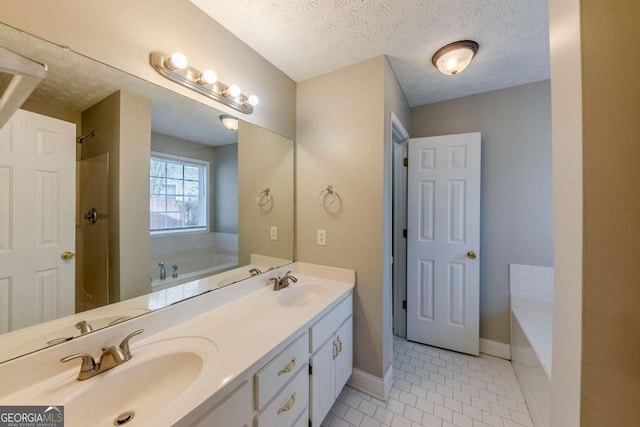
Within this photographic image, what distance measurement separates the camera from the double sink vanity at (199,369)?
0.66 metres

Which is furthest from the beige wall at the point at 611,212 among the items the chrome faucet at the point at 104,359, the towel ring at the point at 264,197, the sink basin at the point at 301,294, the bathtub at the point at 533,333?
the towel ring at the point at 264,197

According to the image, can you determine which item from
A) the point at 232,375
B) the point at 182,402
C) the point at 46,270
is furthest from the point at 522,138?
the point at 46,270

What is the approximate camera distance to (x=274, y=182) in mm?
1791

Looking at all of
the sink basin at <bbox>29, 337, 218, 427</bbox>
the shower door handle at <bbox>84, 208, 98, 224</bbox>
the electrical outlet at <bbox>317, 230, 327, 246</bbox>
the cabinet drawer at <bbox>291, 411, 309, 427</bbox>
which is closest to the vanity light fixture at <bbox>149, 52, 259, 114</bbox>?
the shower door handle at <bbox>84, 208, 98, 224</bbox>

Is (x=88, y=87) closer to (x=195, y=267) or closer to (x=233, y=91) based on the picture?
(x=233, y=91)

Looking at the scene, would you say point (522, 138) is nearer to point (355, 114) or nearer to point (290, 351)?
point (355, 114)

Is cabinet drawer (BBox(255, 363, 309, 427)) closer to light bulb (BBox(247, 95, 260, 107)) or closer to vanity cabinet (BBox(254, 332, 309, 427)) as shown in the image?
vanity cabinet (BBox(254, 332, 309, 427))

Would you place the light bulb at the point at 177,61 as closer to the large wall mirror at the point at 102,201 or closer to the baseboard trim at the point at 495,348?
the large wall mirror at the point at 102,201

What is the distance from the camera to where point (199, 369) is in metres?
0.84

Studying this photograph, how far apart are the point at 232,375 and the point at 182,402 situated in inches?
5.9

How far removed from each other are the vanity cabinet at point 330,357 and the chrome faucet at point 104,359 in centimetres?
78

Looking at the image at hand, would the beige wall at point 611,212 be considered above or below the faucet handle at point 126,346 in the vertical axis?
above

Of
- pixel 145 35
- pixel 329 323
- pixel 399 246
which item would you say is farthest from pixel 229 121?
pixel 399 246

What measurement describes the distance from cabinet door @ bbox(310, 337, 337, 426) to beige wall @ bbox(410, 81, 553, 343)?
1666 mm
